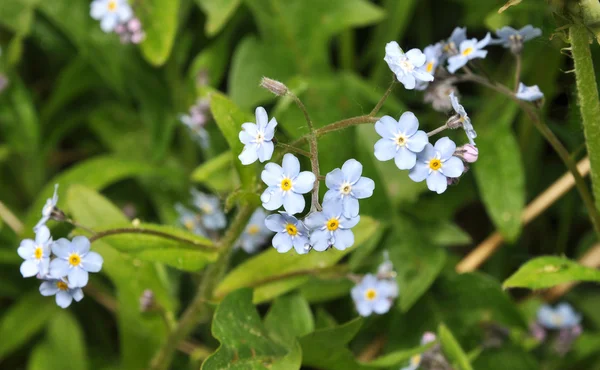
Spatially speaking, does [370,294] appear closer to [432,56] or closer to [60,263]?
[432,56]

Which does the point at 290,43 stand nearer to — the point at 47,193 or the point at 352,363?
the point at 47,193

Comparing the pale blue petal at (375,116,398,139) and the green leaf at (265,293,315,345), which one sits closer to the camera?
the pale blue petal at (375,116,398,139)

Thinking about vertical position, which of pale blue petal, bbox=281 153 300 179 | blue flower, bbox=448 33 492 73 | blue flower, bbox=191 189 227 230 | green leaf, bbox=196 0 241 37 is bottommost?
pale blue petal, bbox=281 153 300 179

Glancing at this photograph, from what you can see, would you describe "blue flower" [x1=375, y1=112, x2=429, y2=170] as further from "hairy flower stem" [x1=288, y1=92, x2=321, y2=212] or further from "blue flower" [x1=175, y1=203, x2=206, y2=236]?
"blue flower" [x1=175, y1=203, x2=206, y2=236]

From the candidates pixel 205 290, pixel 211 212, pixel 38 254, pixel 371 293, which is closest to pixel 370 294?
pixel 371 293

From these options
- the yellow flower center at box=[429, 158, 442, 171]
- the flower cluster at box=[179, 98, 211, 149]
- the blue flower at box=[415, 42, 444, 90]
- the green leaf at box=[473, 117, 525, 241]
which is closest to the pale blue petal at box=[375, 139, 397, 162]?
the yellow flower center at box=[429, 158, 442, 171]

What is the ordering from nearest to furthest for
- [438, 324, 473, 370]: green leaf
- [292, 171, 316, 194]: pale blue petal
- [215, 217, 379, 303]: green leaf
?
[292, 171, 316, 194]: pale blue petal, [438, 324, 473, 370]: green leaf, [215, 217, 379, 303]: green leaf
